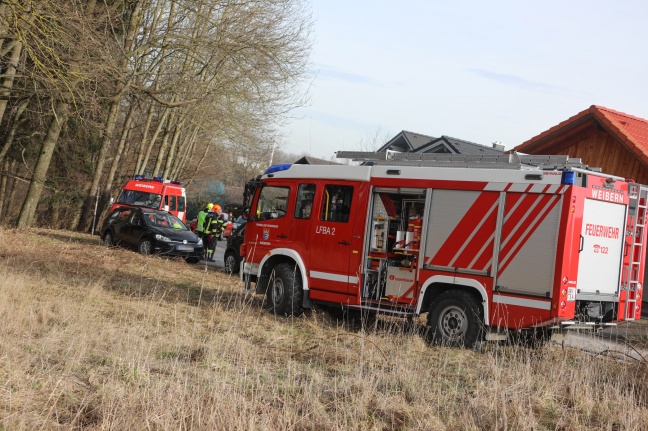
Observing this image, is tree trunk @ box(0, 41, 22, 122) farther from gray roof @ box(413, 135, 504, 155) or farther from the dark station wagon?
gray roof @ box(413, 135, 504, 155)

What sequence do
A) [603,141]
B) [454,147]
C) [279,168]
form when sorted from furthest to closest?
[454,147], [603,141], [279,168]

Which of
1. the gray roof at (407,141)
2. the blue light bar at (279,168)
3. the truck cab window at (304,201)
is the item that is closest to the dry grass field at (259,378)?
the truck cab window at (304,201)

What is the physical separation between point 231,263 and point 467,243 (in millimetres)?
10788

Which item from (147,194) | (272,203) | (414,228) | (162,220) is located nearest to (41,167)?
(147,194)

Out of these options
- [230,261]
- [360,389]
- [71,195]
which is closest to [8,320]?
[360,389]

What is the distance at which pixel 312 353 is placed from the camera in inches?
355

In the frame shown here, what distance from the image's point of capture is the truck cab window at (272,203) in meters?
12.9

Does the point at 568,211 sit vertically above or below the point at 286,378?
above

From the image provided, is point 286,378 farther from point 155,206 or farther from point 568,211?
point 155,206

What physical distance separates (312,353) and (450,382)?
1.94 meters

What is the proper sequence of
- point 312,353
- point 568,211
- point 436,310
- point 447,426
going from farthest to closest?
point 436,310 → point 568,211 → point 312,353 → point 447,426

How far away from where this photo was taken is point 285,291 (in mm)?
12516

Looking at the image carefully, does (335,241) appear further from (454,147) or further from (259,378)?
(454,147)

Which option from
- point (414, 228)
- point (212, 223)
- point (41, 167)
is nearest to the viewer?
point (414, 228)
